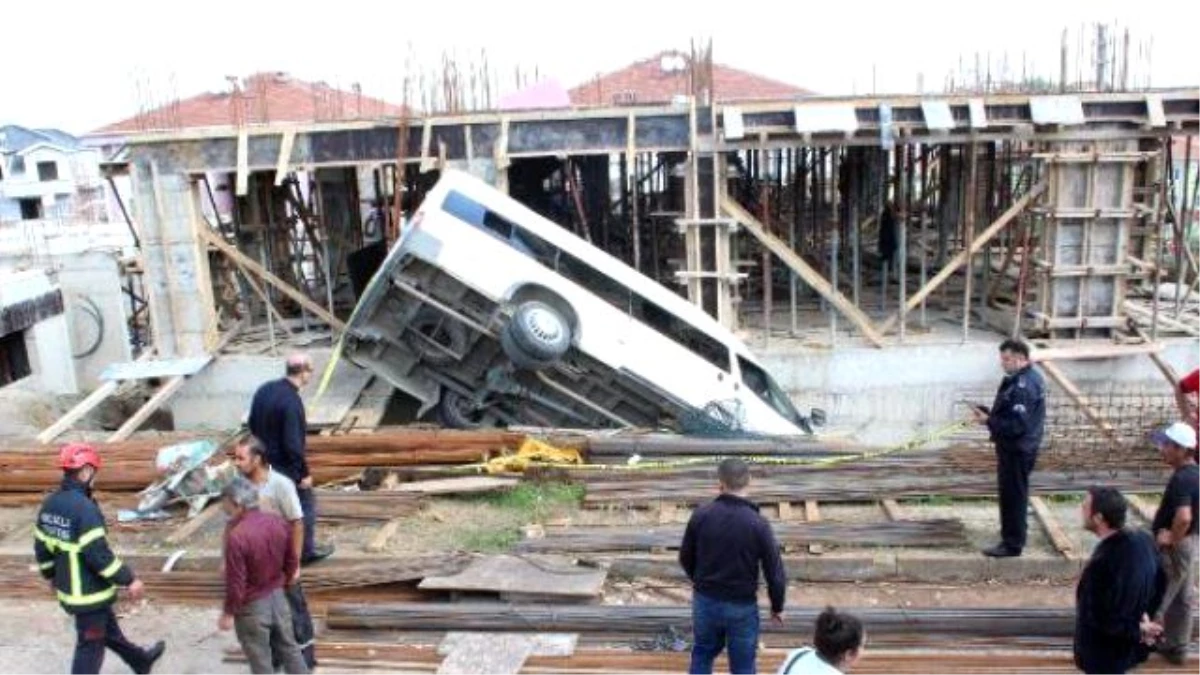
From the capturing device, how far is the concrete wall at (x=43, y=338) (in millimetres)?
21000

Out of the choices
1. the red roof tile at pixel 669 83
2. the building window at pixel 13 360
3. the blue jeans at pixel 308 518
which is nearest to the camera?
the blue jeans at pixel 308 518

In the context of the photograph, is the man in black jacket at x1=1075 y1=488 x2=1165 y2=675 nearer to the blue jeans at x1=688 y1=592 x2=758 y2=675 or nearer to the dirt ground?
the blue jeans at x1=688 y1=592 x2=758 y2=675

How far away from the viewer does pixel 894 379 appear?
13.9m

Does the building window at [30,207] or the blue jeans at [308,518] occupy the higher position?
the building window at [30,207]

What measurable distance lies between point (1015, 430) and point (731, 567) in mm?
3035

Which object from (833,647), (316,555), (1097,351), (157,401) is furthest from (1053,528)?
(157,401)

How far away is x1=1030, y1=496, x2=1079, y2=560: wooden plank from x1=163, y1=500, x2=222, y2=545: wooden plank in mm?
6651

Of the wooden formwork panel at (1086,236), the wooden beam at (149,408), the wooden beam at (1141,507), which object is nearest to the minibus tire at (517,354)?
the wooden beam at (149,408)

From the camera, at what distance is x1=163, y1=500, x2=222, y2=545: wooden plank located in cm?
815

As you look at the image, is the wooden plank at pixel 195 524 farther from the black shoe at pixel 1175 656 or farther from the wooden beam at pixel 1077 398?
the wooden beam at pixel 1077 398

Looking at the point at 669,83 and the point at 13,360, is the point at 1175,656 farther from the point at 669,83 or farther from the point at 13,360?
the point at 13,360

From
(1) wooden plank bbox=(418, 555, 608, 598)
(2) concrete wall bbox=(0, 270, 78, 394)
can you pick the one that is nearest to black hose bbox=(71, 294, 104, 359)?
(2) concrete wall bbox=(0, 270, 78, 394)

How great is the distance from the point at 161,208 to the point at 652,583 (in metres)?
9.70

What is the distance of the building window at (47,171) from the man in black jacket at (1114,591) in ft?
166
